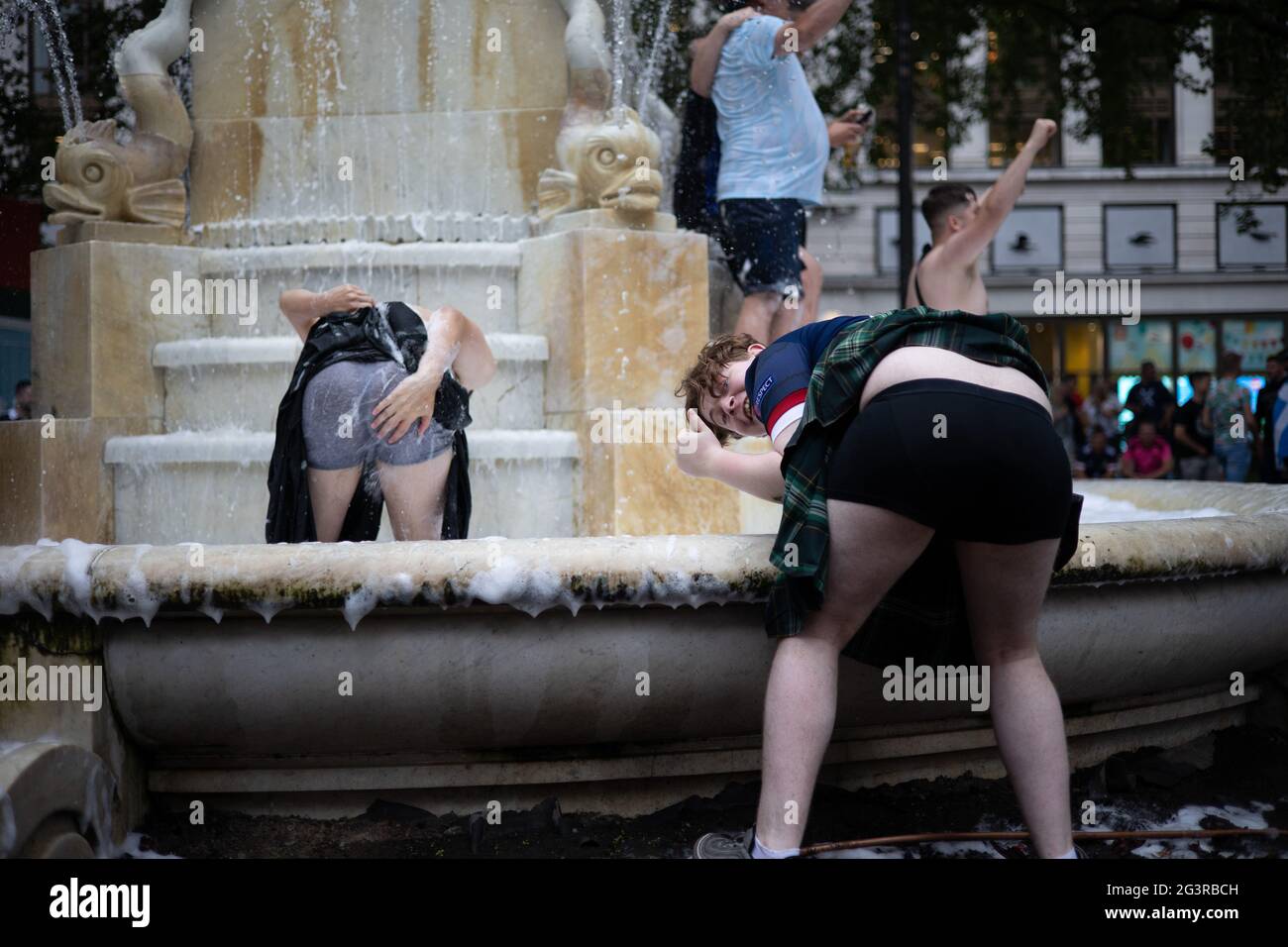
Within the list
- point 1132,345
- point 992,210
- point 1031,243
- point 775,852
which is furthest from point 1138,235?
point 775,852

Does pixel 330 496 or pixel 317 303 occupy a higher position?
pixel 317 303

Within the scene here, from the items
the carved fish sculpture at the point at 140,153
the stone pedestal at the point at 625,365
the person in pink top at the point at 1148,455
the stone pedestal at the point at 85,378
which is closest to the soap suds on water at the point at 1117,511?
the stone pedestal at the point at 625,365

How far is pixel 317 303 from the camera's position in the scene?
4.07 meters

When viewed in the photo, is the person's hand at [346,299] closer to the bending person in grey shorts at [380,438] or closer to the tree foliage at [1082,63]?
the bending person in grey shorts at [380,438]

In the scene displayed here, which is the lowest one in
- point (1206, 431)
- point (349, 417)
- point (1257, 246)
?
point (1206, 431)

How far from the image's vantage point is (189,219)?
6047 mm

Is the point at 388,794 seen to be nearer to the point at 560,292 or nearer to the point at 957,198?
the point at 560,292

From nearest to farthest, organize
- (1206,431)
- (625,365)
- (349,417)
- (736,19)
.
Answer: (349,417) < (625,365) < (736,19) < (1206,431)

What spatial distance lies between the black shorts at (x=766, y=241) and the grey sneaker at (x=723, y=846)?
317cm

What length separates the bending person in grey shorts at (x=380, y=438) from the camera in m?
3.86

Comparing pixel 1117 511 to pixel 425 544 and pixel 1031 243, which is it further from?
pixel 1031 243

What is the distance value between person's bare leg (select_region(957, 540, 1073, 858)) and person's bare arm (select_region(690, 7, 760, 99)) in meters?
3.55

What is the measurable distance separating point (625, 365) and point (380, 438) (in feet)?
4.64
